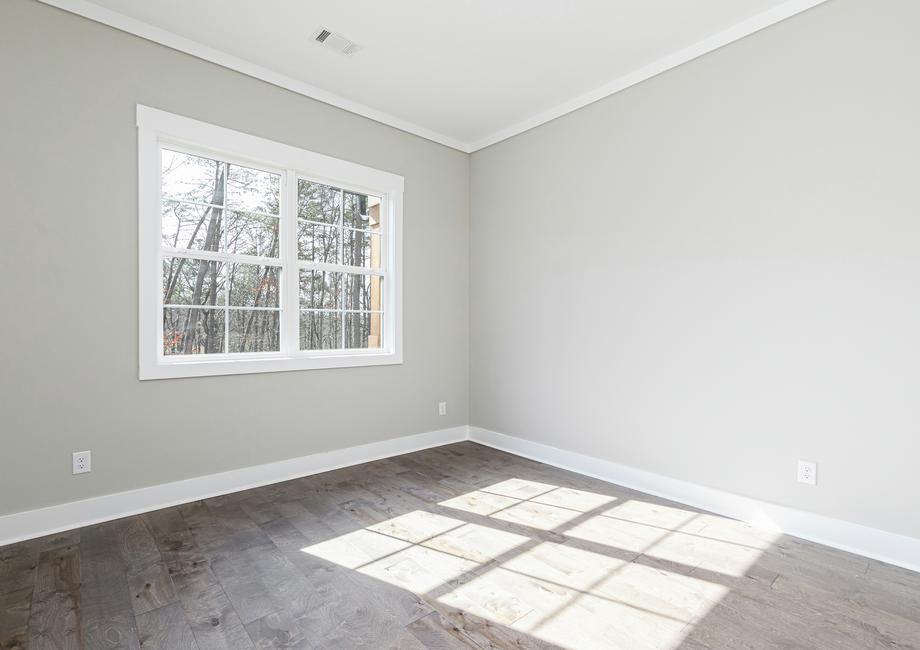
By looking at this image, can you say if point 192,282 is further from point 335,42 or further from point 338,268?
point 335,42

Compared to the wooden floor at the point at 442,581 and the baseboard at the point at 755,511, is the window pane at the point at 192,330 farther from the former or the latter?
the baseboard at the point at 755,511

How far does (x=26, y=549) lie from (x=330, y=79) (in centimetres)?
328

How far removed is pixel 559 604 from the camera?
6.38ft

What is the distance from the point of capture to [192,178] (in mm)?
3090

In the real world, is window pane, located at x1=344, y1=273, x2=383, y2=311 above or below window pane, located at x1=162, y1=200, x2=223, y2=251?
below

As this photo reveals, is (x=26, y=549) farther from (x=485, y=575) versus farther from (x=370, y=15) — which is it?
(x=370, y=15)

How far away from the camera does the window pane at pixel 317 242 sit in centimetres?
358

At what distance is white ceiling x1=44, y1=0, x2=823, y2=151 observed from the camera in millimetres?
2645

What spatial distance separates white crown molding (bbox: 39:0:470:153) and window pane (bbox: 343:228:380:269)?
0.94 meters

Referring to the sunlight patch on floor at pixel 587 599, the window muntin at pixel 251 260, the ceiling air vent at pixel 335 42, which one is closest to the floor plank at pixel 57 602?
the window muntin at pixel 251 260

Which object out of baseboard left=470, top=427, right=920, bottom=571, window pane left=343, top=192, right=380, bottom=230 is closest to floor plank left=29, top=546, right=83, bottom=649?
window pane left=343, top=192, right=380, bottom=230

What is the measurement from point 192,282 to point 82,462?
1.18m

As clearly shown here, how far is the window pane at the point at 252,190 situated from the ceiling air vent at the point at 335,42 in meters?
0.96

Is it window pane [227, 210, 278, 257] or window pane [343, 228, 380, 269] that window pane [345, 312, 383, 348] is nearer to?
window pane [343, 228, 380, 269]
